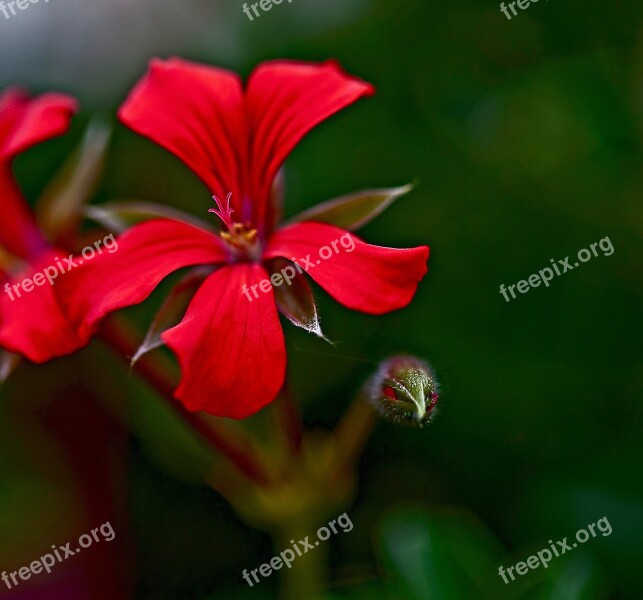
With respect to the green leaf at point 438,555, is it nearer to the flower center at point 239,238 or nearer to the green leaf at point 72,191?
the flower center at point 239,238

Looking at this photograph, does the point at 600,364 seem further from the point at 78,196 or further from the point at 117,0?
the point at 117,0

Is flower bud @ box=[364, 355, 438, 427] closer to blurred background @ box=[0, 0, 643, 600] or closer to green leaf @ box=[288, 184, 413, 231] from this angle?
green leaf @ box=[288, 184, 413, 231]

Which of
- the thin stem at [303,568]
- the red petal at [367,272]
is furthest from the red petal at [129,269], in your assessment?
the thin stem at [303,568]

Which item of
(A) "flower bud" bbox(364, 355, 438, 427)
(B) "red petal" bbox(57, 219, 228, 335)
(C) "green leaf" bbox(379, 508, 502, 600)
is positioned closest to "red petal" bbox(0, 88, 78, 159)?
(B) "red petal" bbox(57, 219, 228, 335)

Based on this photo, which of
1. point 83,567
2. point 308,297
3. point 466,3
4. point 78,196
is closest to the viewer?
point 308,297

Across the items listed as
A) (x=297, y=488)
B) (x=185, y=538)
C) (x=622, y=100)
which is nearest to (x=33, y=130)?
(x=297, y=488)
